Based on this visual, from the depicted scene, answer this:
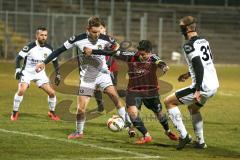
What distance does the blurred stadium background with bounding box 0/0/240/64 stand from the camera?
38344 mm

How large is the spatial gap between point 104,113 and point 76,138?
473cm

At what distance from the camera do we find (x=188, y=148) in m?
11.6

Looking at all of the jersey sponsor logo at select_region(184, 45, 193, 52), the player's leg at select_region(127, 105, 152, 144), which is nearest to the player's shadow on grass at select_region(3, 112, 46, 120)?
the player's leg at select_region(127, 105, 152, 144)

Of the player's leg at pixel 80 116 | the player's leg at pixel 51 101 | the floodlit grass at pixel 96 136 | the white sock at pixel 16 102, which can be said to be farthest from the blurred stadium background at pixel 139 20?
the player's leg at pixel 80 116

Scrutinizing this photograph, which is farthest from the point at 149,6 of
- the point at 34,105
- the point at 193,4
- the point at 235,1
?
the point at 34,105

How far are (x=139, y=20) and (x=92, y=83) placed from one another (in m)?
30.2

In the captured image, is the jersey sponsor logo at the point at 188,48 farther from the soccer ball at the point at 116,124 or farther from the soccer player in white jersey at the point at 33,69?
the soccer player in white jersey at the point at 33,69

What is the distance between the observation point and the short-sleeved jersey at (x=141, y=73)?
12.4 meters

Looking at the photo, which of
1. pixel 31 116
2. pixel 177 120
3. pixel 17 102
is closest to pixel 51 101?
pixel 31 116

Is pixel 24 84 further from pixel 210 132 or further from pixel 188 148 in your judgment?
pixel 188 148

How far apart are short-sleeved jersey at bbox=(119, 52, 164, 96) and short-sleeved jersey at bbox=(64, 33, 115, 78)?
0.50 meters

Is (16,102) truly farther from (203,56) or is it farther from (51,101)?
(203,56)

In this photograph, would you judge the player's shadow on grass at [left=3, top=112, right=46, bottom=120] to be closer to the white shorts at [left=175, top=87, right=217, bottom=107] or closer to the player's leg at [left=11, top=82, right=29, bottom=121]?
the player's leg at [left=11, top=82, right=29, bottom=121]

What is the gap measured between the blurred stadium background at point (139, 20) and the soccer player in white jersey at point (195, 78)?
1049 inches
